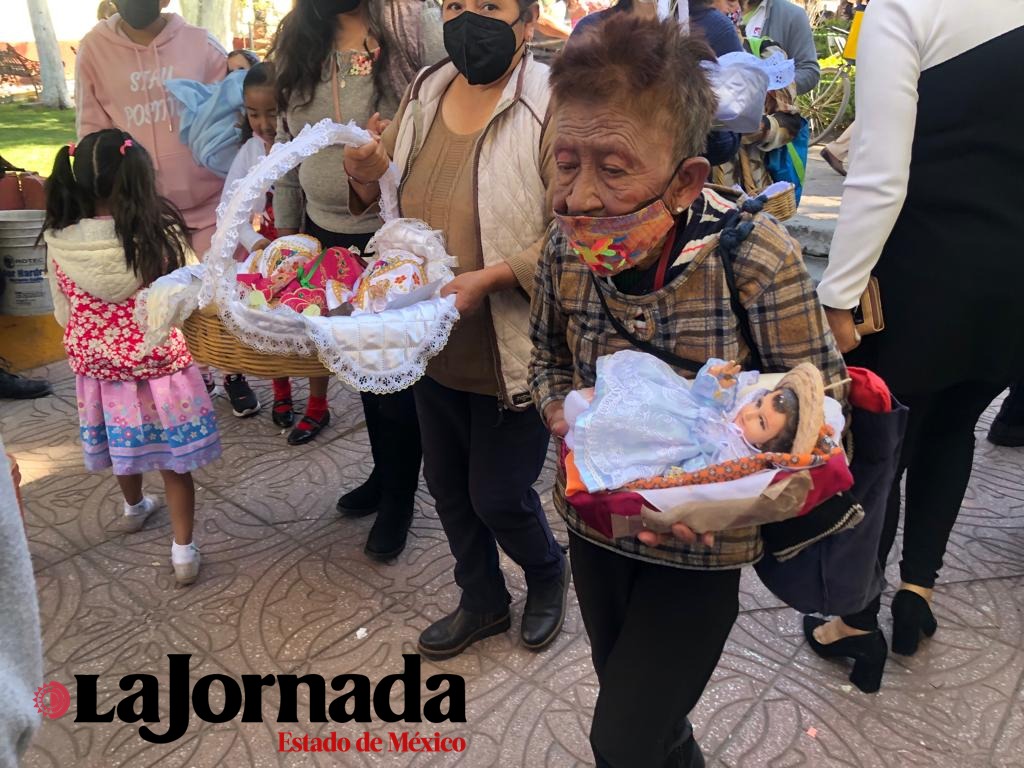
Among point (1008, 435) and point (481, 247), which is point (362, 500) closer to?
point (481, 247)

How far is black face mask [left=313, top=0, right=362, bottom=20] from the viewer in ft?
9.04

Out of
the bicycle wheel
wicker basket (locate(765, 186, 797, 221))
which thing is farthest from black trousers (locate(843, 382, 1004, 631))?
the bicycle wheel

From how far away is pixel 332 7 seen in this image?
9.07ft

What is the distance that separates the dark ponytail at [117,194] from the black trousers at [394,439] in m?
0.58

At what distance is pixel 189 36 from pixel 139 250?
1781 millimetres

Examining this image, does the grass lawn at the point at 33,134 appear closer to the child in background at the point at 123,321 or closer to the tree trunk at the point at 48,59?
the tree trunk at the point at 48,59

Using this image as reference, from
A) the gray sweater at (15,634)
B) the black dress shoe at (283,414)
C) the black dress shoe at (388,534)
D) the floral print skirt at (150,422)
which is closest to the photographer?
the gray sweater at (15,634)

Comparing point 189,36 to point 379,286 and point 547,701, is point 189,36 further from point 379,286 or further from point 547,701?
point 547,701

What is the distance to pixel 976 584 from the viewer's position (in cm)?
324

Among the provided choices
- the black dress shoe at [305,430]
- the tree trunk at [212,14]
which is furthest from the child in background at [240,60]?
the tree trunk at [212,14]

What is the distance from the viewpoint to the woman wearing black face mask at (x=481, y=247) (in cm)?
224

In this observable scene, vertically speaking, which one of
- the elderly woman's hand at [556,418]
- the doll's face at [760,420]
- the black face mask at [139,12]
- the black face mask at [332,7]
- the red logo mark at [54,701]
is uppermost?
the black face mask at [139,12]

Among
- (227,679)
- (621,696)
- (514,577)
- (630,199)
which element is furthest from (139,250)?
(621,696)

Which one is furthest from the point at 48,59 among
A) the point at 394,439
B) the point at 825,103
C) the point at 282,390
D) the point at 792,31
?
the point at 394,439
